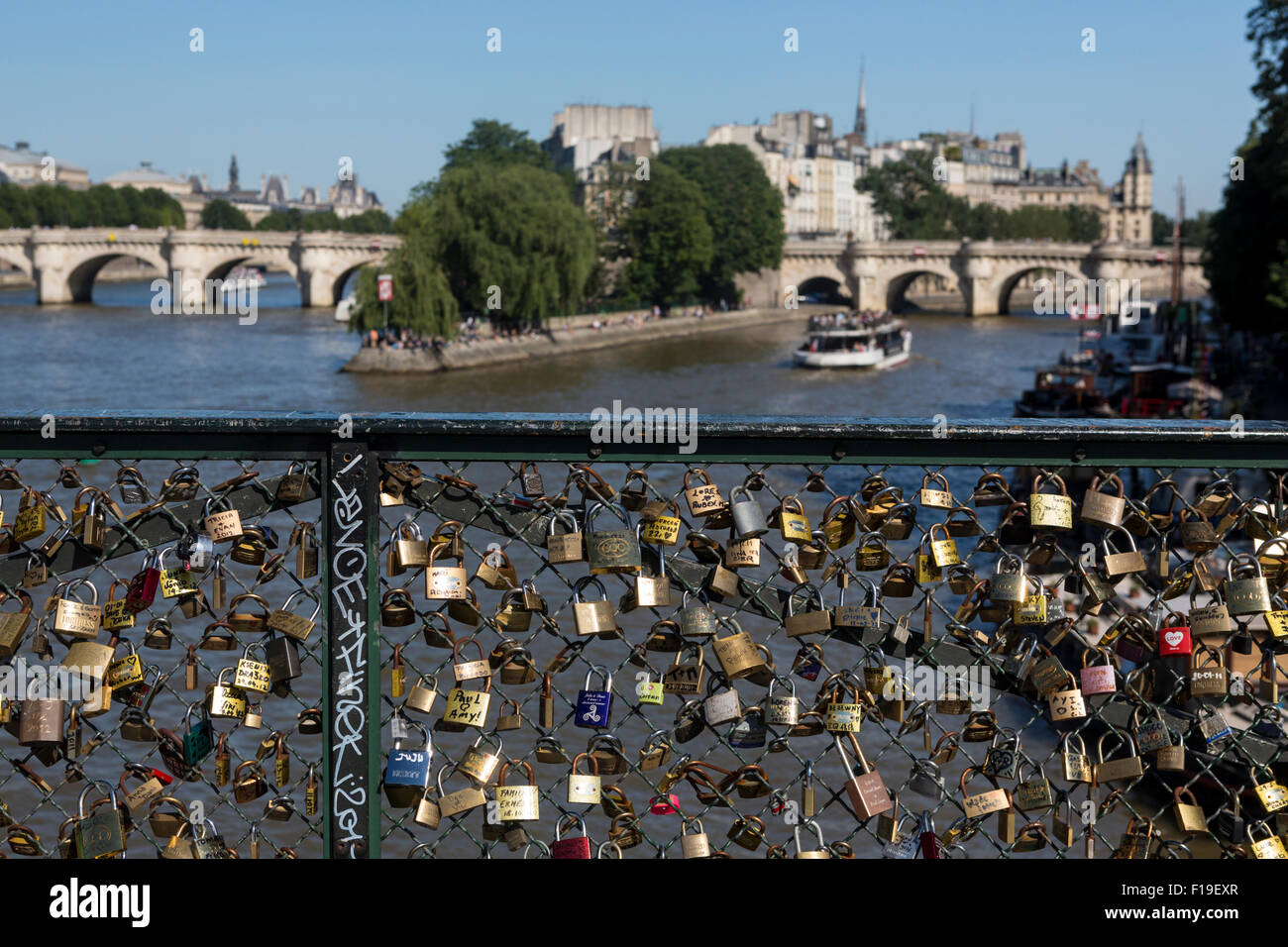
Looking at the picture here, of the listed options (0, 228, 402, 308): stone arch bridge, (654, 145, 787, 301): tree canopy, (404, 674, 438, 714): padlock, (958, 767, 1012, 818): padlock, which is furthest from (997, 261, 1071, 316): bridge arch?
(404, 674, 438, 714): padlock

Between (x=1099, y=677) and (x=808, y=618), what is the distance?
429mm

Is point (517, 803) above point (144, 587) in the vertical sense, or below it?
below

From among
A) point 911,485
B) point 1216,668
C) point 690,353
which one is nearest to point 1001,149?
point 690,353

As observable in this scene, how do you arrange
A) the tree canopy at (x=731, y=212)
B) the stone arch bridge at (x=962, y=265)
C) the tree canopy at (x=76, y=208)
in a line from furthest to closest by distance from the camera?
the tree canopy at (x=76, y=208)
the stone arch bridge at (x=962, y=265)
the tree canopy at (x=731, y=212)

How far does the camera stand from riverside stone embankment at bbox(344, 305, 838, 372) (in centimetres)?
3434

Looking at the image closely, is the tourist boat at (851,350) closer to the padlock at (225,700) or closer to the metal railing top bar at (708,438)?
the metal railing top bar at (708,438)

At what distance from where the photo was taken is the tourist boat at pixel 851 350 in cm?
3906

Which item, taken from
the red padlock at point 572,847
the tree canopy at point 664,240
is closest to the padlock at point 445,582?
the red padlock at point 572,847

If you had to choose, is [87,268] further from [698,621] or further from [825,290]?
[698,621]

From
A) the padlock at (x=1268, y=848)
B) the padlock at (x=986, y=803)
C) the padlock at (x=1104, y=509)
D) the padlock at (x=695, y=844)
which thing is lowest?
the padlock at (x=1268, y=848)

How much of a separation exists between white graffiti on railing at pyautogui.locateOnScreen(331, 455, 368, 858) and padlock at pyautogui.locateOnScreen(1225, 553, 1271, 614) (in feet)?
4.00

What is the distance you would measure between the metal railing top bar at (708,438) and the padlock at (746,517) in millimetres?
65

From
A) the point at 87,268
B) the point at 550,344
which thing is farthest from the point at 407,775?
the point at 87,268

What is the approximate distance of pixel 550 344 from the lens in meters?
40.7
